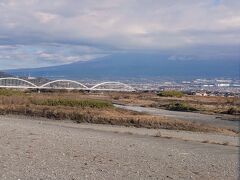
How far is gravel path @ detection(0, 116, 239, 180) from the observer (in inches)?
548

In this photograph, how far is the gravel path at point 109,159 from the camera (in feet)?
45.6

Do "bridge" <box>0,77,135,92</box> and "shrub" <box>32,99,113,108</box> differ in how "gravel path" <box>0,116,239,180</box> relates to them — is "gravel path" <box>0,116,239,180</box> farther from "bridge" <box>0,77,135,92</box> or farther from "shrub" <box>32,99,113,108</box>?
"bridge" <box>0,77,135,92</box>

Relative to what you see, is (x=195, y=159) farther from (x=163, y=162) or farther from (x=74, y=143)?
(x=74, y=143)

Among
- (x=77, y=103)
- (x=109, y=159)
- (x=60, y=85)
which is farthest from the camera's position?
(x=60, y=85)

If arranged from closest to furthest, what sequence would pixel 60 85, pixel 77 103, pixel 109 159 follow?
1. pixel 109 159
2. pixel 77 103
3. pixel 60 85

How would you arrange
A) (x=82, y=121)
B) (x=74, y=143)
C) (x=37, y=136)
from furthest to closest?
(x=82, y=121) < (x=37, y=136) < (x=74, y=143)

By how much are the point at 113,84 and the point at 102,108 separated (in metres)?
139

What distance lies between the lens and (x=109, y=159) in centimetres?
1688

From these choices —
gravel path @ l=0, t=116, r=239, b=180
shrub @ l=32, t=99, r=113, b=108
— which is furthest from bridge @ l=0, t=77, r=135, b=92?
gravel path @ l=0, t=116, r=239, b=180

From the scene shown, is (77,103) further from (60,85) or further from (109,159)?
(60,85)

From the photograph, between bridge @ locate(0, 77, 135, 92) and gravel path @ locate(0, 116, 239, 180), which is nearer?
gravel path @ locate(0, 116, 239, 180)

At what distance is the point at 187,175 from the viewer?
14.2 metres

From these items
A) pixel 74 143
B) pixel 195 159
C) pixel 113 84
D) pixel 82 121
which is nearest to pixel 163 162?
pixel 195 159

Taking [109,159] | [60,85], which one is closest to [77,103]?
[109,159]
